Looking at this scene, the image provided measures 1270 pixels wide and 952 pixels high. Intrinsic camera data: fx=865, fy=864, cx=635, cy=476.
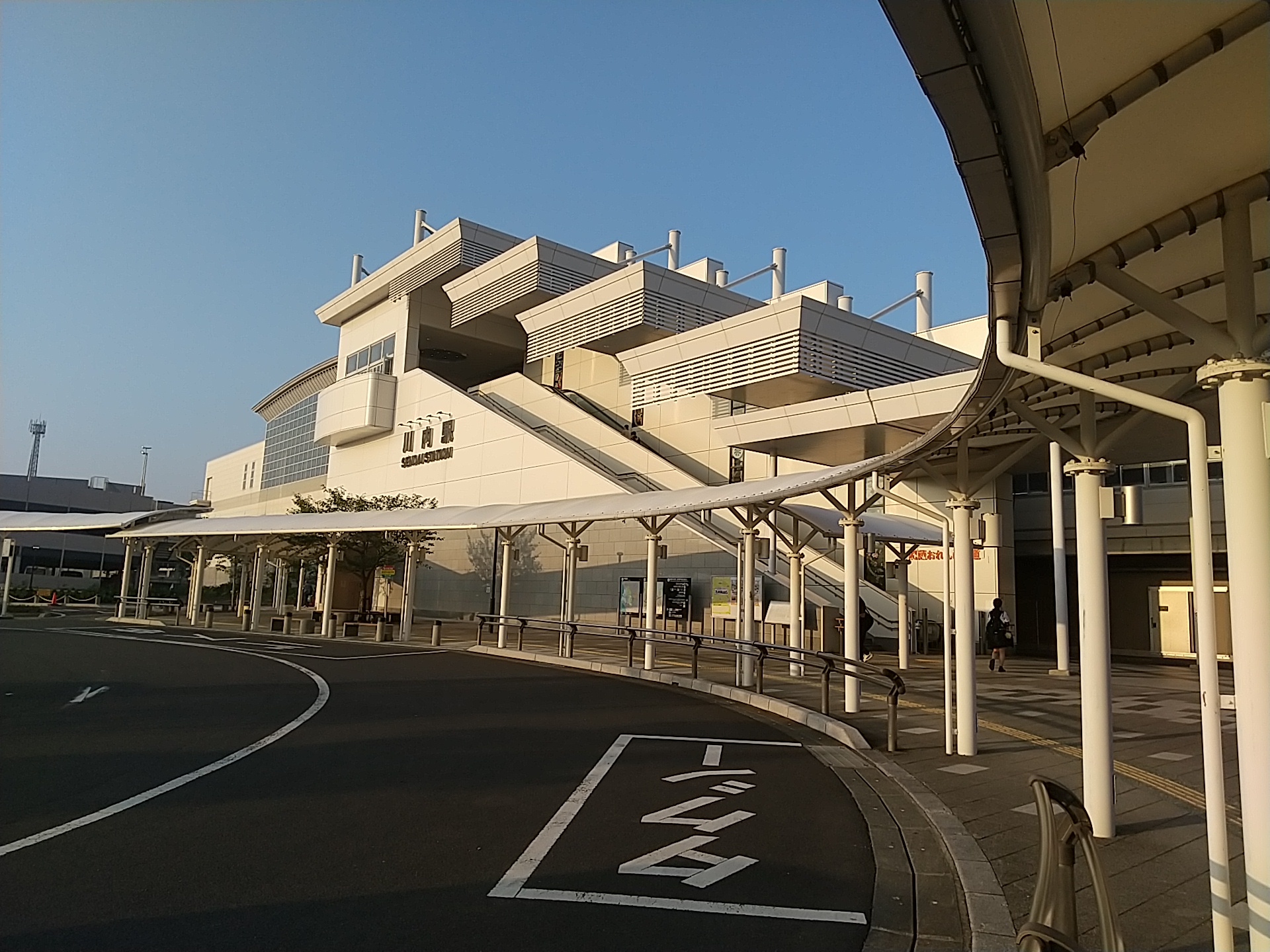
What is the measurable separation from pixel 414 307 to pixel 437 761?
38452mm

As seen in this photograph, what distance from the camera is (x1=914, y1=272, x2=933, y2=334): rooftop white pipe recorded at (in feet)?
117

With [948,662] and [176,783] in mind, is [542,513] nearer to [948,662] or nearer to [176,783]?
[948,662]

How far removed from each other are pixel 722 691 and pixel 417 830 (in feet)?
27.1

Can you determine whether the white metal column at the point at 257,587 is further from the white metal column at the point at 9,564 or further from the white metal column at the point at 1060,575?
the white metal column at the point at 1060,575

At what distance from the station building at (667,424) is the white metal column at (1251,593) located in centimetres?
479

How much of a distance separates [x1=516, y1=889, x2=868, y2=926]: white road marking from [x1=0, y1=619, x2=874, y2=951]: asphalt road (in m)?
0.02

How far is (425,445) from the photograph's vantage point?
132ft

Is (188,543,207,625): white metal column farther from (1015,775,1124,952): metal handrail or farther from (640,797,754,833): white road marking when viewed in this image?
(1015,775,1124,952): metal handrail

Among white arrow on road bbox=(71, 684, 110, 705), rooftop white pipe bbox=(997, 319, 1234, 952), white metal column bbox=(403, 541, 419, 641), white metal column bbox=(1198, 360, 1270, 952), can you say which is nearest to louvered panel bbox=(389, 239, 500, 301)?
white metal column bbox=(403, 541, 419, 641)

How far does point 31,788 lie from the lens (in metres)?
6.86

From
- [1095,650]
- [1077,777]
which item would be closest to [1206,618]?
[1095,650]

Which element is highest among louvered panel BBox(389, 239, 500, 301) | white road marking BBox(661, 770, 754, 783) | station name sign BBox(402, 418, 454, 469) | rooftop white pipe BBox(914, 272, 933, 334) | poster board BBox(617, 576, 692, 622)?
louvered panel BBox(389, 239, 500, 301)

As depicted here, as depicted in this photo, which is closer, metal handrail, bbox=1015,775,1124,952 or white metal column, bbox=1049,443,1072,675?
metal handrail, bbox=1015,775,1124,952

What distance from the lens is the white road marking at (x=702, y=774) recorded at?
7633 millimetres
